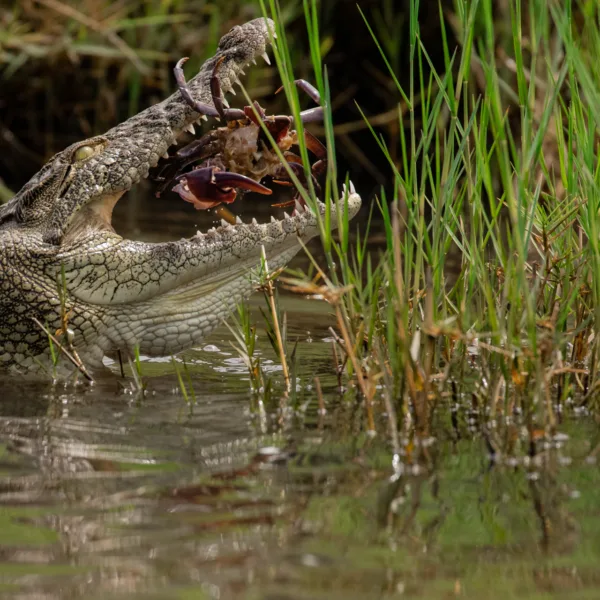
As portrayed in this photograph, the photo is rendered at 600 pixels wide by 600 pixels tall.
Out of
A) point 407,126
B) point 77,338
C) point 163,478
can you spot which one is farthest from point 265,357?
point 407,126

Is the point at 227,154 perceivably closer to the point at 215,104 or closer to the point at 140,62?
the point at 215,104

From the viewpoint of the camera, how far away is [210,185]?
425 centimetres

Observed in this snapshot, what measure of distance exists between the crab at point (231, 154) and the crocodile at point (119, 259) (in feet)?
0.36

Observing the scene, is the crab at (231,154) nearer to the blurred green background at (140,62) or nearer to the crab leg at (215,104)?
the crab leg at (215,104)

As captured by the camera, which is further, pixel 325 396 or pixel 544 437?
pixel 325 396

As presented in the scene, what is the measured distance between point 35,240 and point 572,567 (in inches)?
108

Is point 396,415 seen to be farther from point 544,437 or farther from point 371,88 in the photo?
point 371,88

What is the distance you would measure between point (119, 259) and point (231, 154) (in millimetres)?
633

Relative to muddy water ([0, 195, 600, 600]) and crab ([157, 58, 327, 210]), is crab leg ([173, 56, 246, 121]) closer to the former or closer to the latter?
crab ([157, 58, 327, 210])

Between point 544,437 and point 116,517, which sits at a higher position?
point 116,517

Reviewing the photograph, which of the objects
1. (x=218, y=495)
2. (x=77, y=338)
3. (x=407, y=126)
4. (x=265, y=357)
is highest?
(x=218, y=495)

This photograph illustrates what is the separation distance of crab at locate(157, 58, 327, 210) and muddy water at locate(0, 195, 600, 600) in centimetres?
102

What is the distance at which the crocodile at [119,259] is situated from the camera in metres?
4.14

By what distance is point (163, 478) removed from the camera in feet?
8.97
